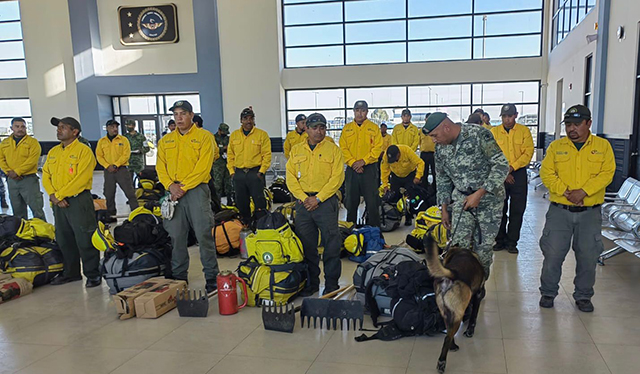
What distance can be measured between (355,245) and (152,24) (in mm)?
13655

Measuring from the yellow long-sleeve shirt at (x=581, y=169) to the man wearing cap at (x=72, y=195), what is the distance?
163 inches

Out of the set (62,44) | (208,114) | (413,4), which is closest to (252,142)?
(208,114)

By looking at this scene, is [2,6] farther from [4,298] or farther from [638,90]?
[638,90]

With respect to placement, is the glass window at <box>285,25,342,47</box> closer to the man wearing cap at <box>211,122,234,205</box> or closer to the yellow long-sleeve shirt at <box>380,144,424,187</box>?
the man wearing cap at <box>211,122,234,205</box>

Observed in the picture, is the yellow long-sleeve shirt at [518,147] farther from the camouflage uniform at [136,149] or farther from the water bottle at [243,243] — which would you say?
the camouflage uniform at [136,149]

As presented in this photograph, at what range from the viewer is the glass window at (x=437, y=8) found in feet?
46.4

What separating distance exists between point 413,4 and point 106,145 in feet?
35.9

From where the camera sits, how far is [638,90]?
5992mm

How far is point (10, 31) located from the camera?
16.6m

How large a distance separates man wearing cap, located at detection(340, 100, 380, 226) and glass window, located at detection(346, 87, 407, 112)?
9371mm

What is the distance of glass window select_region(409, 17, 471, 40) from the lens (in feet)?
46.4

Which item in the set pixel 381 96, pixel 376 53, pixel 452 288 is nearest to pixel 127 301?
pixel 452 288

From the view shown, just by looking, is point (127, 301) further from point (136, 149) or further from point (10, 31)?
point (10, 31)

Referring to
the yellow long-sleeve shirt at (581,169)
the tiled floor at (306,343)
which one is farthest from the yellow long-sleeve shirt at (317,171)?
the yellow long-sleeve shirt at (581,169)
